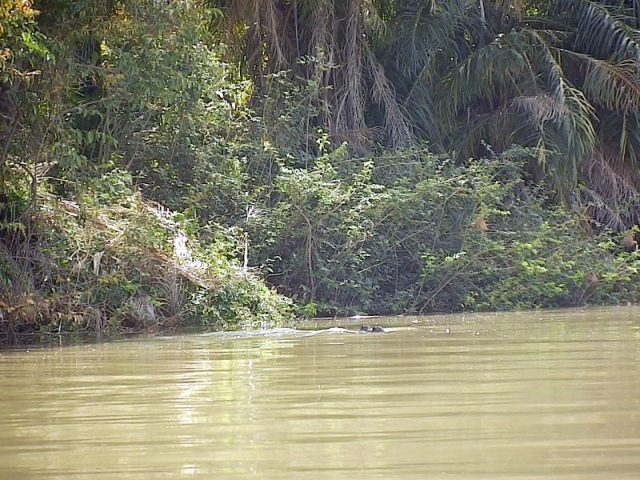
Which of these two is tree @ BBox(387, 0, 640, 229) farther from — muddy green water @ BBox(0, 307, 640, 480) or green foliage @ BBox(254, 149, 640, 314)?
muddy green water @ BBox(0, 307, 640, 480)

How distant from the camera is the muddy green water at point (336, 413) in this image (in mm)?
3746

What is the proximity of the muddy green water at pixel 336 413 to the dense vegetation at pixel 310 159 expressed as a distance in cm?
393

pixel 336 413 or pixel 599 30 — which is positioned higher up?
pixel 599 30

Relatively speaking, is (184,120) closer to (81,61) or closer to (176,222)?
(176,222)

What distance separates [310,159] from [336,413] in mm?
12880

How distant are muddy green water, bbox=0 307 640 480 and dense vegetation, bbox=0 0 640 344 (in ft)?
12.9

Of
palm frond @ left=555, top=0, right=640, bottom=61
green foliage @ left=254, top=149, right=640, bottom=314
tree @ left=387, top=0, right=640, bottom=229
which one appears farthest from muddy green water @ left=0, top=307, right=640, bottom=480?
palm frond @ left=555, top=0, right=640, bottom=61

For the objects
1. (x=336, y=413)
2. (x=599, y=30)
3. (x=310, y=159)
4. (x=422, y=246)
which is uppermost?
(x=599, y=30)

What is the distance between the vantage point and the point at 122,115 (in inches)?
613

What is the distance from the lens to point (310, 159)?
17.7 m

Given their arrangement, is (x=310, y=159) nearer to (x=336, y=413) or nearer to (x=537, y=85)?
(x=537, y=85)

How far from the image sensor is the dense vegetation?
40.6 ft

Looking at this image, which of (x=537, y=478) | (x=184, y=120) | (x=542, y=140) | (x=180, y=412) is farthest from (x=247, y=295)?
(x=537, y=478)

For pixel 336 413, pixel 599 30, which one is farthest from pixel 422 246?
pixel 336 413
